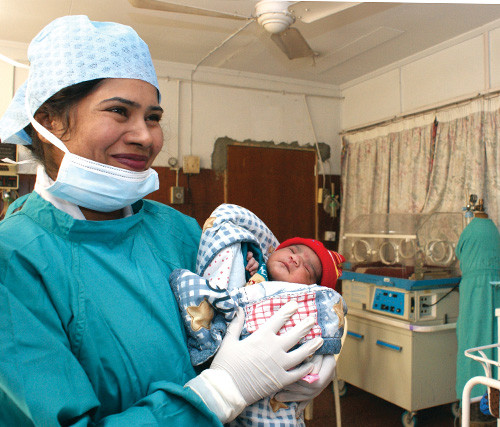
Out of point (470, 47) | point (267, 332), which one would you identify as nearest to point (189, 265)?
point (267, 332)

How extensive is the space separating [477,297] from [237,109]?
3.02 meters

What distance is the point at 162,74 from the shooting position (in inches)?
172

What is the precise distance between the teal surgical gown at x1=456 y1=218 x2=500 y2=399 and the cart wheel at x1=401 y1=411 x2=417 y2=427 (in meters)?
0.38

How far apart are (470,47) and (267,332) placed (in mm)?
3539

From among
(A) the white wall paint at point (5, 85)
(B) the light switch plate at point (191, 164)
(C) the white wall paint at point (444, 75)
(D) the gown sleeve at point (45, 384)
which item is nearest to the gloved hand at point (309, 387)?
(D) the gown sleeve at point (45, 384)

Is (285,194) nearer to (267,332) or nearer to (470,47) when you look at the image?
(470,47)

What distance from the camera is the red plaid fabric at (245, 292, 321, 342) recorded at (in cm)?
123

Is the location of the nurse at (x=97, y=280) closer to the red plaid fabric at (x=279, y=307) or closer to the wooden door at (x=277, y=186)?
the red plaid fabric at (x=279, y=307)

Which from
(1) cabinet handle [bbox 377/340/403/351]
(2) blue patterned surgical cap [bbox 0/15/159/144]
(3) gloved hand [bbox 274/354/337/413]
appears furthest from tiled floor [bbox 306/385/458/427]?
(2) blue patterned surgical cap [bbox 0/15/159/144]

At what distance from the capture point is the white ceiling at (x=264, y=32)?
3184 millimetres

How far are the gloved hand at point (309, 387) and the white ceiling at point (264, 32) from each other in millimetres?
2662

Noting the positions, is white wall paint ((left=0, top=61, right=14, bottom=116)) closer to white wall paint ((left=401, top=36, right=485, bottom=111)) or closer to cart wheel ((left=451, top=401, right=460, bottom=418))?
white wall paint ((left=401, top=36, right=485, bottom=111))

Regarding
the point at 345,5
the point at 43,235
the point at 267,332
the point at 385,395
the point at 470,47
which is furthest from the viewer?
the point at 470,47

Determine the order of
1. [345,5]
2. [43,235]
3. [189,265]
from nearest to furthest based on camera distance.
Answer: [43,235] < [189,265] < [345,5]
